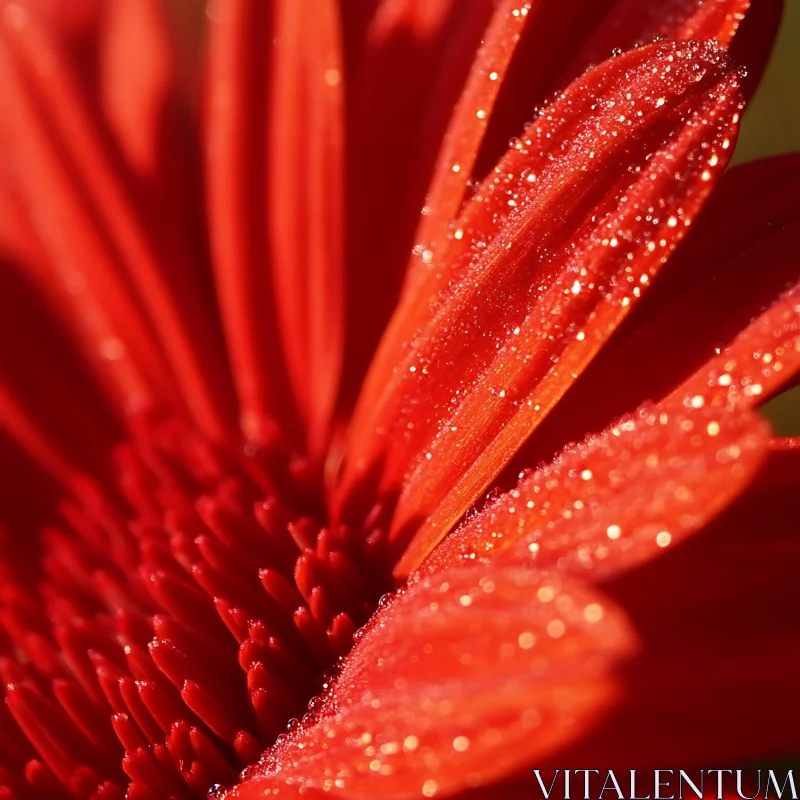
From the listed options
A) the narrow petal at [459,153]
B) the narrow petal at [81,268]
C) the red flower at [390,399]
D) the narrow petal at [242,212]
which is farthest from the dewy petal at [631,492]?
the narrow petal at [81,268]

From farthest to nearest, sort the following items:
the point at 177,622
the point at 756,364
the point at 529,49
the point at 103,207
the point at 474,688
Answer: the point at 103,207, the point at 177,622, the point at 529,49, the point at 756,364, the point at 474,688

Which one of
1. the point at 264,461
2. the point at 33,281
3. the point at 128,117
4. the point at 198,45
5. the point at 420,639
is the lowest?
the point at 420,639

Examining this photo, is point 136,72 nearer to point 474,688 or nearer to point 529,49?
point 529,49

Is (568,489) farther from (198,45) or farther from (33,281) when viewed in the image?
(198,45)

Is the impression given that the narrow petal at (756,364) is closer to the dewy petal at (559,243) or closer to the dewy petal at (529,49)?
the dewy petal at (559,243)

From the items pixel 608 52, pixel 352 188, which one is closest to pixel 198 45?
pixel 352 188

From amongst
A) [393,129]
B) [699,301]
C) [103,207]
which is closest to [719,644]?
[699,301]

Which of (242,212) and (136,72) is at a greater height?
(136,72)
